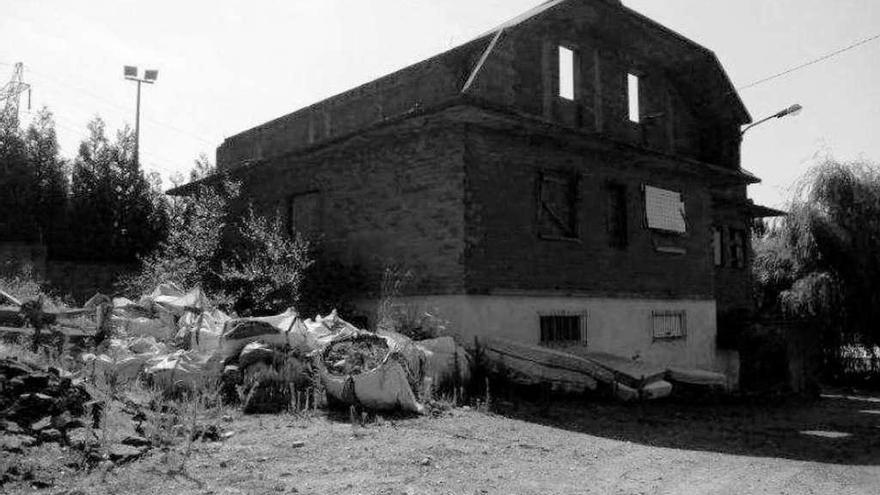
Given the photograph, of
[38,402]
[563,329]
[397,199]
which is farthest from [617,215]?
[38,402]

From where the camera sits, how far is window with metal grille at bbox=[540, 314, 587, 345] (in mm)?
12742

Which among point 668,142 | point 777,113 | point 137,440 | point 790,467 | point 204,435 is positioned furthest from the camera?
point 777,113

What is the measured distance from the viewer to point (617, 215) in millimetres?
14680

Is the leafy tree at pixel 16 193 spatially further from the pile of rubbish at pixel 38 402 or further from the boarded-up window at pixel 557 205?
the pile of rubbish at pixel 38 402

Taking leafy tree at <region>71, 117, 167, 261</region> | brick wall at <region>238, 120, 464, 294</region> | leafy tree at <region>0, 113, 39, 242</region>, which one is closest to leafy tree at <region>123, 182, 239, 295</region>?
brick wall at <region>238, 120, 464, 294</region>

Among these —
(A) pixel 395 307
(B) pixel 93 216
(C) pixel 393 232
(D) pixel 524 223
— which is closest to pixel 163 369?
(A) pixel 395 307

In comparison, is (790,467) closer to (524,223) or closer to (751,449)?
(751,449)

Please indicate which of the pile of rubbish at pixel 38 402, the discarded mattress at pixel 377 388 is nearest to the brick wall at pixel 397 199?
the discarded mattress at pixel 377 388

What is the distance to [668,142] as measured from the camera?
624 inches

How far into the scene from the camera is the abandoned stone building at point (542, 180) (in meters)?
11.8

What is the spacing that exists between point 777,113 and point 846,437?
400 inches

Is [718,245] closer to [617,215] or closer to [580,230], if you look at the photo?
[617,215]

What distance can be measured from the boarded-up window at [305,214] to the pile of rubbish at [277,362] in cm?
504

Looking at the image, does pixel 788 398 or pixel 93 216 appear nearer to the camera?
pixel 788 398
